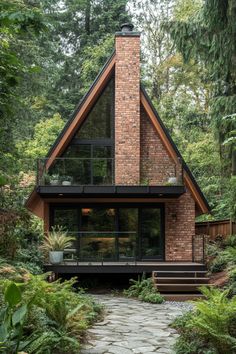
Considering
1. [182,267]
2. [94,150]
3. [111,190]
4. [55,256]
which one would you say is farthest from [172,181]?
[55,256]

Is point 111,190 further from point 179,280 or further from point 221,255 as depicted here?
point 221,255

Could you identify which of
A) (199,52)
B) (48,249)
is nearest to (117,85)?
(199,52)

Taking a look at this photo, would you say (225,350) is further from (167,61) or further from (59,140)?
(167,61)

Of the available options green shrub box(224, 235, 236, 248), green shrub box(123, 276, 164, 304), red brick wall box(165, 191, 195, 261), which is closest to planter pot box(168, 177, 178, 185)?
red brick wall box(165, 191, 195, 261)

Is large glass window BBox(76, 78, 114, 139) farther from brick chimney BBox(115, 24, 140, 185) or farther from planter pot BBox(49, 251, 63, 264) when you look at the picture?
planter pot BBox(49, 251, 63, 264)

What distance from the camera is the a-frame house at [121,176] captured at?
1501cm

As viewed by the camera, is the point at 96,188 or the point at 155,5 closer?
the point at 96,188

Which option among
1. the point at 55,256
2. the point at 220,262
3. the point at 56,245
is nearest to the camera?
the point at 55,256

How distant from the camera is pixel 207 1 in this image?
1521 cm

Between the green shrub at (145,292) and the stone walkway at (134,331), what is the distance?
48 centimetres

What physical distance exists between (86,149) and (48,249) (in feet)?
12.2

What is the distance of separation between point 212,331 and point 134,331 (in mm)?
2101

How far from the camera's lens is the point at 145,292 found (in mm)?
12562

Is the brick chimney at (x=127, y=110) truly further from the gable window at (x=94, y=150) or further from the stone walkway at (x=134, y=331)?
the stone walkway at (x=134, y=331)
